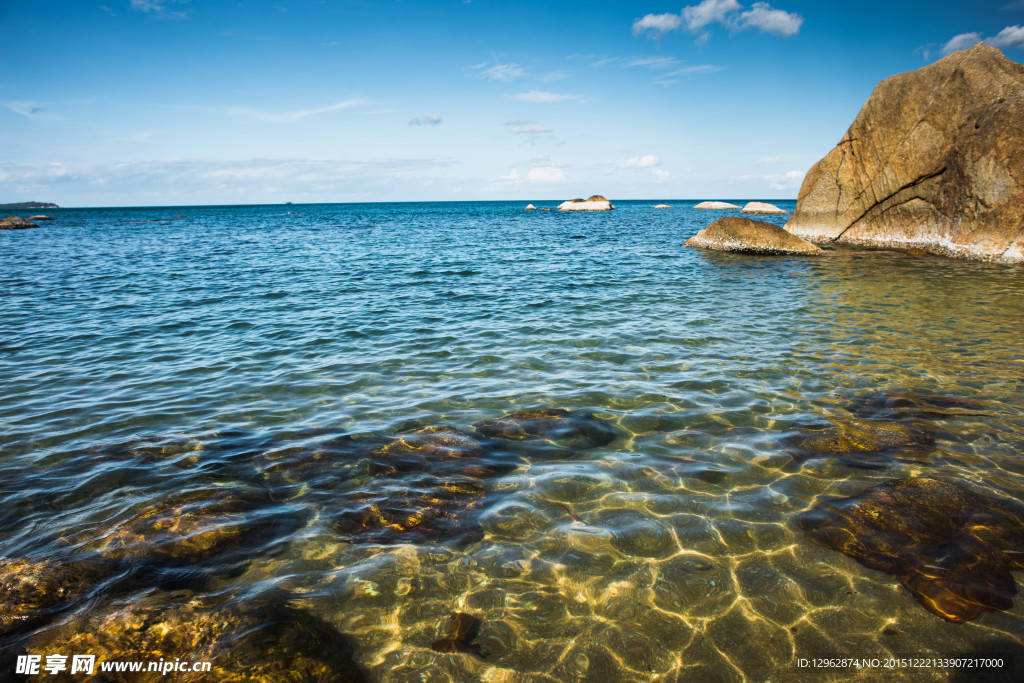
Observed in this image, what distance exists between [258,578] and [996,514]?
18.7 feet

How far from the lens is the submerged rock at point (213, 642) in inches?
106

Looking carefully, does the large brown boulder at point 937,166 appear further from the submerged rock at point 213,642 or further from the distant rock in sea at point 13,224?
the distant rock in sea at point 13,224

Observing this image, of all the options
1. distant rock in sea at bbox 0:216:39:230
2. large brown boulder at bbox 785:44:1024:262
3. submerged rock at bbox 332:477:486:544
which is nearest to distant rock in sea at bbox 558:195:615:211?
large brown boulder at bbox 785:44:1024:262

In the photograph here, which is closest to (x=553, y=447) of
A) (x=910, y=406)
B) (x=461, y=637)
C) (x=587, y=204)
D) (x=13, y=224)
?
(x=461, y=637)

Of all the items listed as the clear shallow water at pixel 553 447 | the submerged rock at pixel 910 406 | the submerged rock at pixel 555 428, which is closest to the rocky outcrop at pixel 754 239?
the clear shallow water at pixel 553 447

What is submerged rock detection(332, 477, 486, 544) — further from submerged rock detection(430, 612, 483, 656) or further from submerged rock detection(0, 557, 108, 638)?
submerged rock detection(0, 557, 108, 638)

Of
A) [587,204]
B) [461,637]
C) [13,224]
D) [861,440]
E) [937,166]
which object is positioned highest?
[587,204]

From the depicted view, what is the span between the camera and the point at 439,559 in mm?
3676

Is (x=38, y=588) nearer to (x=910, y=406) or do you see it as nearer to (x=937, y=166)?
(x=910, y=406)

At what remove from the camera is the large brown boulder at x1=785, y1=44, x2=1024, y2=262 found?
15742mm

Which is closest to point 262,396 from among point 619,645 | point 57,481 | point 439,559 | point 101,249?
point 57,481

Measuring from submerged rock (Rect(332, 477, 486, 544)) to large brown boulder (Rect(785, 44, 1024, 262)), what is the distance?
20.5 meters

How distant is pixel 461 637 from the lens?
10.0ft

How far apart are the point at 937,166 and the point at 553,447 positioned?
2099cm
